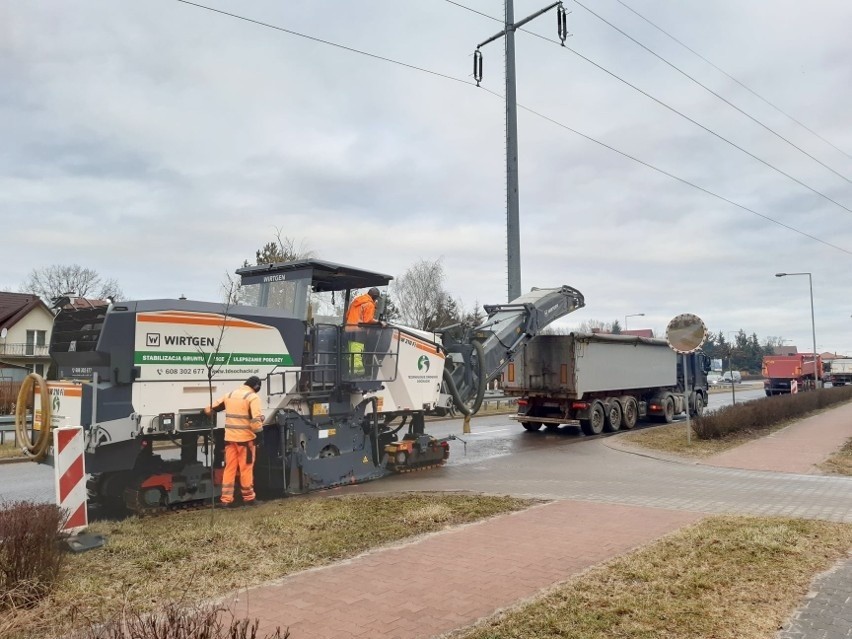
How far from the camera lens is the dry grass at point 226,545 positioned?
4.98 m

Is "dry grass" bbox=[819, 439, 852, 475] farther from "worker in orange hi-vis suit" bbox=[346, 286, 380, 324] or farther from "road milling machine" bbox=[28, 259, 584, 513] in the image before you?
"worker in orange hi-vis suit" bbox=[346, 286, 380, 324]

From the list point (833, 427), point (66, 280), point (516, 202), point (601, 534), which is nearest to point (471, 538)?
point (601, 534)

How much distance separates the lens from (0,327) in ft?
158

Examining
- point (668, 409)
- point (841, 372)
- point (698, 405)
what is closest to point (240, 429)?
point (668, 409)

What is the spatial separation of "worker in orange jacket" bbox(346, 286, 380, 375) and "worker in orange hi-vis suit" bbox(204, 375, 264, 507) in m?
2.09

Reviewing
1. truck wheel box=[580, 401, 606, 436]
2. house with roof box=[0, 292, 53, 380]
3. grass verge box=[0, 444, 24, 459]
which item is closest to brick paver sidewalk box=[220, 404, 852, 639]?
truck wheel box=[580, 401, 606, 436]

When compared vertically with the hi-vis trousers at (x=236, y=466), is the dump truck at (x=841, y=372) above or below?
above

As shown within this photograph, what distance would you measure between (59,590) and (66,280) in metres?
61.4

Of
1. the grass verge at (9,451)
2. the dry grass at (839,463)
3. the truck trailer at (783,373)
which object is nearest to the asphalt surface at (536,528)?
the dry grass at (839,463)

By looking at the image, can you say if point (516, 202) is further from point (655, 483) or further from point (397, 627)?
point (397, 627)

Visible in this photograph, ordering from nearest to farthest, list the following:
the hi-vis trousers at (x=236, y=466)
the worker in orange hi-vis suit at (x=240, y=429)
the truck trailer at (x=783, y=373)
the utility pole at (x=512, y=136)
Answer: the worker in orange hi-vis suit at (x=240, y=429)
the hi-vis trousers at (x=236, y=466)
the utility pole at (x=512, y=136)
the truck trailer at (x=783, y=373)

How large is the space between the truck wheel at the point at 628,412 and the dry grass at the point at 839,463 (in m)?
6.50

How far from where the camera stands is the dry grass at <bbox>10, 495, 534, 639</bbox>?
4980mm

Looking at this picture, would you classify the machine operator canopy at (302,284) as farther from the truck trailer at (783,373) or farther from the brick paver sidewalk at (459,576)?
the truck trailer at (783,373)
